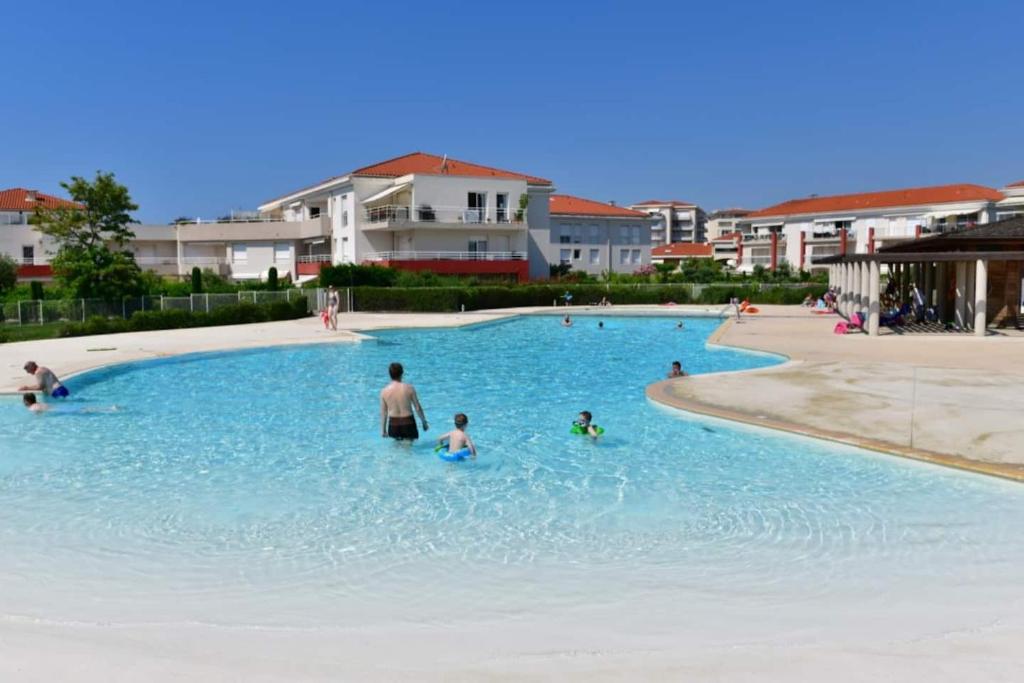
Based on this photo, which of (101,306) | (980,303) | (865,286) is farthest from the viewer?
(101,306)

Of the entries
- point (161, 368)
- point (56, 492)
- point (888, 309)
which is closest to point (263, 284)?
point (161, 368)

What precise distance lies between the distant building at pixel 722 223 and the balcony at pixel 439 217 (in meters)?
89.1

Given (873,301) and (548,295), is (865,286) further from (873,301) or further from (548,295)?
(548,295)

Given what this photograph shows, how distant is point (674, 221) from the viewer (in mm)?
156125

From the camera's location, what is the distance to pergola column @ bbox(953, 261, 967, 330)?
28844 mm

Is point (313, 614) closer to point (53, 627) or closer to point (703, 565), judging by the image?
point (53, 627)

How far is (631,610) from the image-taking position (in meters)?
6.84

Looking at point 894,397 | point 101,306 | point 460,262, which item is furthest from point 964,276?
point 101,306

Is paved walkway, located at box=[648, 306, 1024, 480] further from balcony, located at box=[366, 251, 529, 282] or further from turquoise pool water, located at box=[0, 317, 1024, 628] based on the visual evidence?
balcony, located at box=[366, 251, 529, 282]

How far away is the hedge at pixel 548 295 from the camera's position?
4444cm

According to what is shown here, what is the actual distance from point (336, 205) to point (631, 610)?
54.9 m

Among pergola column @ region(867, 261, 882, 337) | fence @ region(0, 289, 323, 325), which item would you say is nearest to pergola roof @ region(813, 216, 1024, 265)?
pergola column @ region(867, 261, 882, 337)

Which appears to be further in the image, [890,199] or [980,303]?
[890,199]

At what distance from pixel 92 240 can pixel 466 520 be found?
34.4 m
